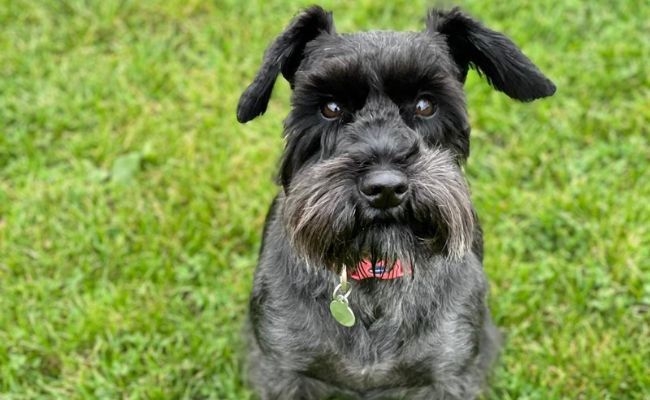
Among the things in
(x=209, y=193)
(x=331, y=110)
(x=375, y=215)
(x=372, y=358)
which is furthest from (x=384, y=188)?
(x=209, y=193)

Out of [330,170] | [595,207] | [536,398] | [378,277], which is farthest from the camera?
[595,207]

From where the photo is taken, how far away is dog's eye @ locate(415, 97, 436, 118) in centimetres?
340

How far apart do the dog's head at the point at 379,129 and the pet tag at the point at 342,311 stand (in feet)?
0.98

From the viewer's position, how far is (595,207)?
5184mm

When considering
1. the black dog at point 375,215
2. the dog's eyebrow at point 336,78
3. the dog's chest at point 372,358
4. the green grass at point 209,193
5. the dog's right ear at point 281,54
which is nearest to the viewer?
the black dog at point 375,215

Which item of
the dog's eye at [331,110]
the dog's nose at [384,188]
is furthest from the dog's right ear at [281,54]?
the dog's nose at [384,188]

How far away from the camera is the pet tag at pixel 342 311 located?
356cm

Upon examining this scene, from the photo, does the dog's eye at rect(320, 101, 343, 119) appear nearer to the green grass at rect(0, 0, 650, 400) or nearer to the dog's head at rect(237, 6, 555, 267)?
the dog's head at rect(237, 6, 555, 267)

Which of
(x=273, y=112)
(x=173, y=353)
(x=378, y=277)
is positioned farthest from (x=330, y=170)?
(x=273, y=112)

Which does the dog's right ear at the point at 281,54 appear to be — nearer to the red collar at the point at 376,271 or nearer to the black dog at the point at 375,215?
the black dog at the point at 375,215

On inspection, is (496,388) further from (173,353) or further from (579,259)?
(173,353)

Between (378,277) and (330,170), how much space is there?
61cm

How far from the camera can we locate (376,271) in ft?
11.4

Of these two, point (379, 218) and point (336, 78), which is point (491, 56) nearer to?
point (336, 78)
